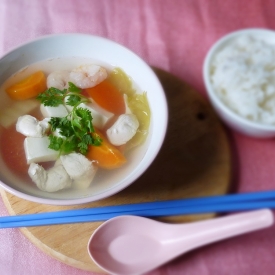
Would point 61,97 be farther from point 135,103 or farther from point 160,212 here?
point 160,212

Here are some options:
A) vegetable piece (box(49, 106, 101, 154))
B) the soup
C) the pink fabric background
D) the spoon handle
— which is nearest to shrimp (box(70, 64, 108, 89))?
the soup

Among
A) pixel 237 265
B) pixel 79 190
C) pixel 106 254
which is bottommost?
pixel 237 265

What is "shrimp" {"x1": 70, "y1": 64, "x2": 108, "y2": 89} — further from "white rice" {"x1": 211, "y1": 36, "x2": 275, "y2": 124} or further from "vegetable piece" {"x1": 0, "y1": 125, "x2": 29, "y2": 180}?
"white rice" {"x1": 211, "y1": 36, "x2": 275, "y2": 124}

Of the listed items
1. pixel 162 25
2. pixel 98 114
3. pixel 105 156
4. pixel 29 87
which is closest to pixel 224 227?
pixel 105 156

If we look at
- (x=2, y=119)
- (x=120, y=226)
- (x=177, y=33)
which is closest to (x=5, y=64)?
(x=2, y=119)

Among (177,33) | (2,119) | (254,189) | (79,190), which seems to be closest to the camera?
(79,190)

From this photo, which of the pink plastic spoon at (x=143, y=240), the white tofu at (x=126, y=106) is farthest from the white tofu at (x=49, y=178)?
the white tofu at (x=126, y=106)

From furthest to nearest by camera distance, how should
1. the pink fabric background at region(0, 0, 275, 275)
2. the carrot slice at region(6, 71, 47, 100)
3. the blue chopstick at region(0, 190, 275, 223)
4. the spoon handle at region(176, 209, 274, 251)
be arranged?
the pink fabric background at region(0, 0, 275, 275)
the carrot slice at region(6, 71, 47, 100)
the blue chopstick at region(0, 190, 275, 223)
the spoon handle at region(176, 209, 274, 251)

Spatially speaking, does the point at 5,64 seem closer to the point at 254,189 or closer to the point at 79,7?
the point at 79,7
